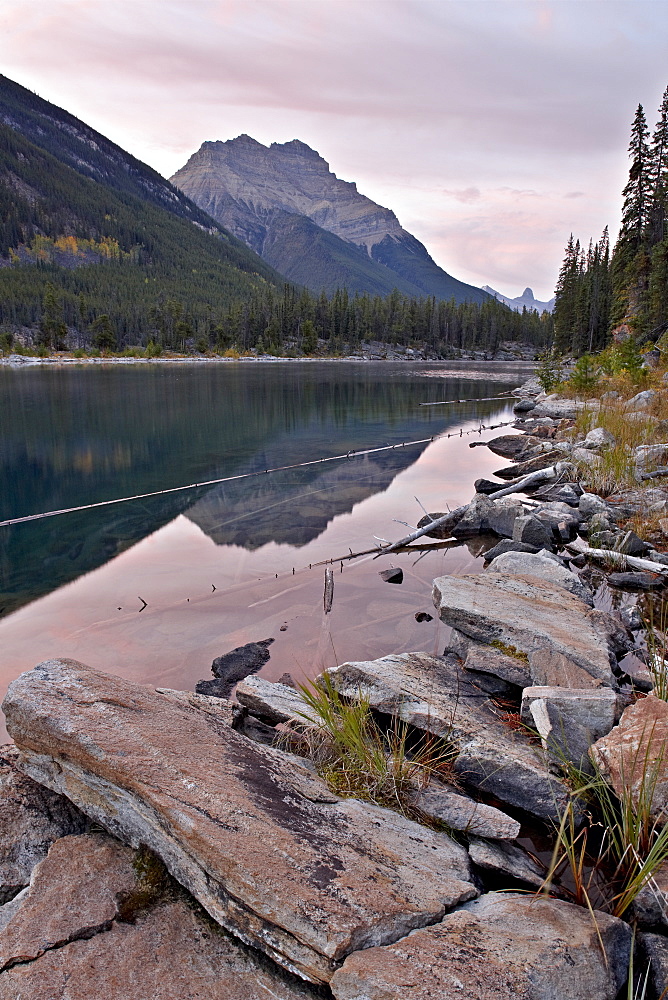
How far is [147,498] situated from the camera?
15453 millimetres

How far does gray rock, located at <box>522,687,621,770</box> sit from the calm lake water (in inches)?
99.0

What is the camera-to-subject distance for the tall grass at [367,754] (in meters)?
3.81

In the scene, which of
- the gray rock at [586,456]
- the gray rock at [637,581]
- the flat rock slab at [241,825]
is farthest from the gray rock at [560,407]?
the flat rock slab at [241,825]

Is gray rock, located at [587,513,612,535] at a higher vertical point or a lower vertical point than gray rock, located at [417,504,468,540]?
higher

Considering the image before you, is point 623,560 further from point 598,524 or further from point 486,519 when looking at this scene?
point 486,519

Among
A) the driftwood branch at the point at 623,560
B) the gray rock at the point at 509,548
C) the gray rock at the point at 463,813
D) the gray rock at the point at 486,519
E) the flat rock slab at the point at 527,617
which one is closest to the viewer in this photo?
the gray rock at the point at 463,813

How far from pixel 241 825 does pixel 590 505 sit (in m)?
10.9

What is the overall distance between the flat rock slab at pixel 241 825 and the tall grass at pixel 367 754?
0.82 feet

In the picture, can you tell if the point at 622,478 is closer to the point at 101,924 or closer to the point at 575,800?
the point at 575,800

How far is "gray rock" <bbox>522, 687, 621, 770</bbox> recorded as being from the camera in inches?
161

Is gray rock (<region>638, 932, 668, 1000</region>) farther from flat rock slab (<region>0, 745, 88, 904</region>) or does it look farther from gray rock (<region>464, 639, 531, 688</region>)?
flat rock slab (<region>0, 745, 88, 904</region>)

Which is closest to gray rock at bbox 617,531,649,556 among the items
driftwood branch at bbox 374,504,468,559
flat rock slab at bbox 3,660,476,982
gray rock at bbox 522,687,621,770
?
driftwood branch at bbox 374,504,468,559

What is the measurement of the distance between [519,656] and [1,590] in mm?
8414

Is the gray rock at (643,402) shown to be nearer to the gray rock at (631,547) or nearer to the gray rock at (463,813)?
the gray rock at (631,547)
